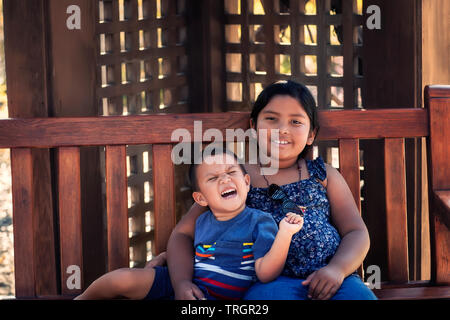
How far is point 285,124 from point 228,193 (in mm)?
311

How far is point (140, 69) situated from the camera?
10.7 feet

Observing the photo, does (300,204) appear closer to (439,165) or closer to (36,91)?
(439,165)

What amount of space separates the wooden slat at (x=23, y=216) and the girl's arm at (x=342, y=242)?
0.93 m

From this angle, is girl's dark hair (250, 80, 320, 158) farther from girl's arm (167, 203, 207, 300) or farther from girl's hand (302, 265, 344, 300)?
girl's hand (302, 265, 344, 300)

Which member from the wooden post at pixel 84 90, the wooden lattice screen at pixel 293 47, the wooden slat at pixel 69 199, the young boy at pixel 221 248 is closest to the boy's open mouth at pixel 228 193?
the young boy at pixel 221 248

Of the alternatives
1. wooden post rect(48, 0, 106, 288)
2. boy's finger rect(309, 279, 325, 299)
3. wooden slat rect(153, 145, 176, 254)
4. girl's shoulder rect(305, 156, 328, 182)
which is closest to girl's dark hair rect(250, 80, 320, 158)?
girl's shoulder rect(305, 156, 328, 182)

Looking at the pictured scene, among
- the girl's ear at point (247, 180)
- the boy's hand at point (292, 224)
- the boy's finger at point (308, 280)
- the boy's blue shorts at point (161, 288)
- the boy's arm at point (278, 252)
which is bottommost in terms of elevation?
the boy's blue shorts at point (161, 288)

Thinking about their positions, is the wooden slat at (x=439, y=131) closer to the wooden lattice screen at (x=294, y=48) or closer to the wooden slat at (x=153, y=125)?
the wooden slat at (x=153, y=125)

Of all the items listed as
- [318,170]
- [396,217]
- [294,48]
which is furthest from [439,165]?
[294,48]

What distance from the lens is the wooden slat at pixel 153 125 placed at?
247cm

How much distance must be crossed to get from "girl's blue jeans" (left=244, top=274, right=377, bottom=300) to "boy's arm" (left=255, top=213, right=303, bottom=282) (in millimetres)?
28
